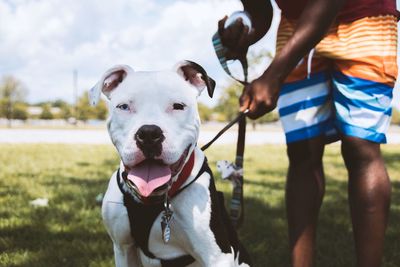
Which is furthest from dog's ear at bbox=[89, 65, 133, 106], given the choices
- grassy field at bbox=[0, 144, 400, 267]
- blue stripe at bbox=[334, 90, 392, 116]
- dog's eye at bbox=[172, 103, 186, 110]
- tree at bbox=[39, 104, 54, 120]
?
tree at bbox=[39, 104, 54, 120]

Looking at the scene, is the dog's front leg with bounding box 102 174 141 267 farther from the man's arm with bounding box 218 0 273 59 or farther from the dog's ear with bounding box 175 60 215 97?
the man's arm with bounding box 218 0 273 59

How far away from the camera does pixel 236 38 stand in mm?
2641

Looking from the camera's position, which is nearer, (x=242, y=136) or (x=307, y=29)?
(x=307, y=29)

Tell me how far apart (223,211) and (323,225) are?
7.10ft

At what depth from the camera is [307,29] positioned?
2.11 m

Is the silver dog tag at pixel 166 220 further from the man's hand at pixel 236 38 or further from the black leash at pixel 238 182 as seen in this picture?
the man's hand at pixel 236 38

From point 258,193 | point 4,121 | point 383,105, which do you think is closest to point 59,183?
point 258,193

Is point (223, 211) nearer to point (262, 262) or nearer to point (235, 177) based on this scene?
point (235, 177)

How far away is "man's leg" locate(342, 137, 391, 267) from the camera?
2.37 meters

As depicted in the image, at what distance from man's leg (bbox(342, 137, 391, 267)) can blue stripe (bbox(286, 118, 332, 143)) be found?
0.75 ft

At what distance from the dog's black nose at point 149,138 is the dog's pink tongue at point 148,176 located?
10 centimetres

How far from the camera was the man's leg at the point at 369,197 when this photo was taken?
2365mm

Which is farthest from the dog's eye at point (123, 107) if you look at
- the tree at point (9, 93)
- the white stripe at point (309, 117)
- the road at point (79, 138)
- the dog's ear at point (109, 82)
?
the tree at point (9, 93)

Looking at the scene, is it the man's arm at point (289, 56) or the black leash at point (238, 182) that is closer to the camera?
the man's arm at point (289, 56)
